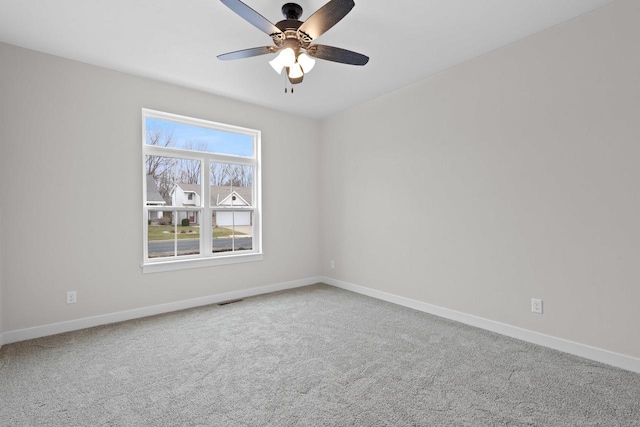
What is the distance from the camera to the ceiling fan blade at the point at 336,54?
2273 mm

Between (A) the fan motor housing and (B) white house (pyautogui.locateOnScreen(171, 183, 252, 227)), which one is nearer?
(A) the fan motor housing

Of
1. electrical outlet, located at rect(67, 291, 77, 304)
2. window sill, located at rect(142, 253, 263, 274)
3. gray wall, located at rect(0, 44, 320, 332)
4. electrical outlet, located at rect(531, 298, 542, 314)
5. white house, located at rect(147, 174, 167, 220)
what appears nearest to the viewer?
electrical outlet, located at rect(531, 298, 542, 314)

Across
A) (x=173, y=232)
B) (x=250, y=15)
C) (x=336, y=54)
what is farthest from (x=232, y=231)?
(x=250, y=15)

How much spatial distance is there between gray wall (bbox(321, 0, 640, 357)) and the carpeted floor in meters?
0.44

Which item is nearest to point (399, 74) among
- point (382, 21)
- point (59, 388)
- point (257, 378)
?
point (382, 21)

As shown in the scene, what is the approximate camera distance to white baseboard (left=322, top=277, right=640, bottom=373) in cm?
228

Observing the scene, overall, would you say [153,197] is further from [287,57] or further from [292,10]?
[292,10]

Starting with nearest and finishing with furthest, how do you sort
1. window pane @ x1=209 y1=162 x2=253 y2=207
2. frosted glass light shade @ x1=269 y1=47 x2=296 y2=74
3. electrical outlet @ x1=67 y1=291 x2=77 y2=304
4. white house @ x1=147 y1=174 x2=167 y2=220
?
1. frosted glass light shade @ x1=269 y1=47 x2=296 y2=74
2. electrical outlet @ x1=67 y1=291 x2=77 y2=304
3. white house @ x1=147 y1=174 x2=167 y2=220
4. window pane @ x1=209 y1=162 x2=253 y2=207

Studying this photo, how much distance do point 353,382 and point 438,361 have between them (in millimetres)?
762

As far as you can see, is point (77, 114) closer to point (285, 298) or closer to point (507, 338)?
point (285, 298)

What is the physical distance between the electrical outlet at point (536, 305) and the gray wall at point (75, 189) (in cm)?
349

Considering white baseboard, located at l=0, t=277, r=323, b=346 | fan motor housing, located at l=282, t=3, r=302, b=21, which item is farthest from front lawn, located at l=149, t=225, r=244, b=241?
fan motor housing, located at l=282, t=3, r=302, b=21

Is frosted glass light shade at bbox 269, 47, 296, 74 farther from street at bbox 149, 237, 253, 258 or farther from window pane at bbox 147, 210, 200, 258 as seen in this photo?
street at bbox 149, 237, 253, 258

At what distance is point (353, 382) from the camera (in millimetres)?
2109
